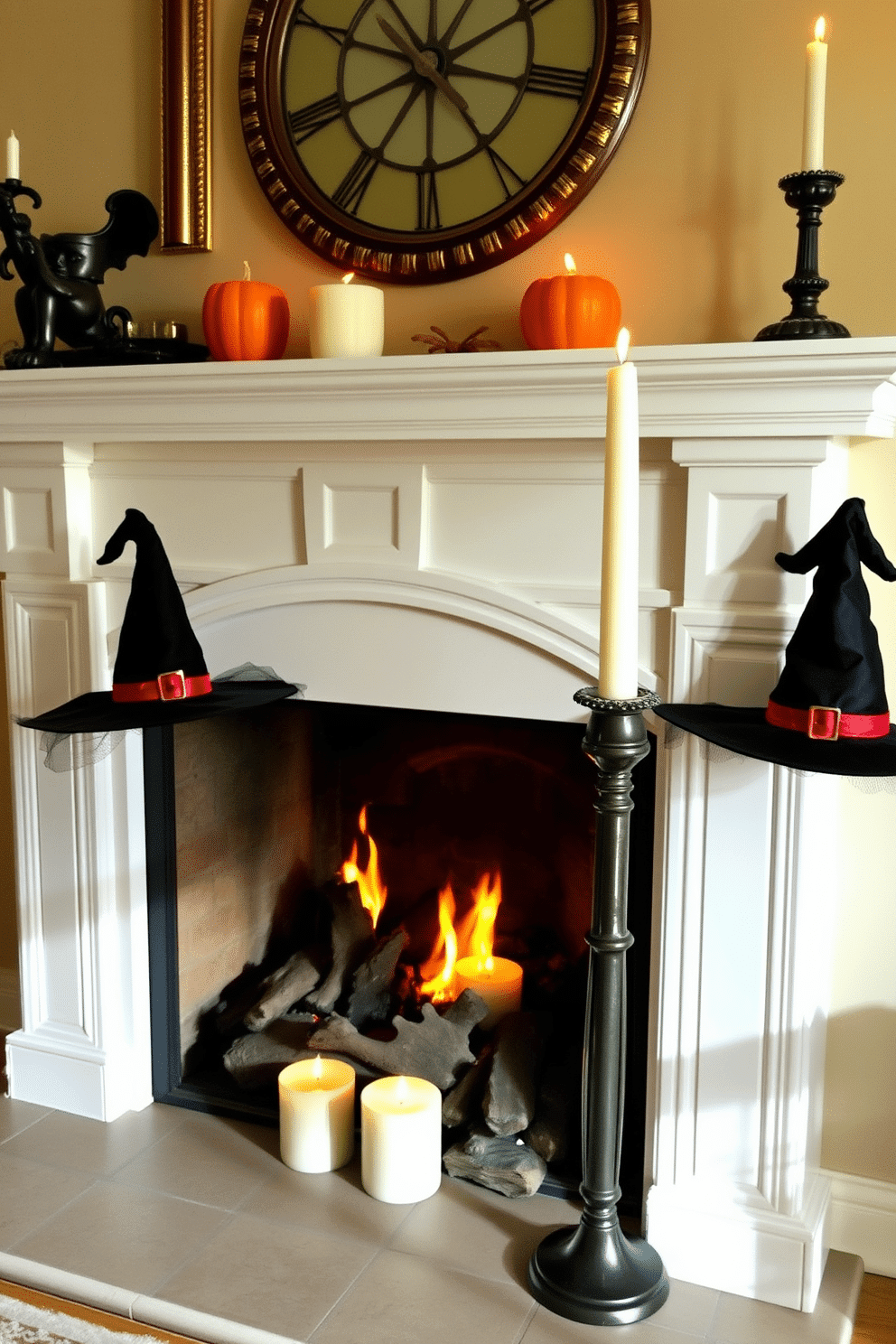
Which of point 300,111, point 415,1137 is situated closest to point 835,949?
point 415,1137

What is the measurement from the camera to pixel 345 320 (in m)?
1.93

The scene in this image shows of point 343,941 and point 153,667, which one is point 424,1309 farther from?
point 153,667

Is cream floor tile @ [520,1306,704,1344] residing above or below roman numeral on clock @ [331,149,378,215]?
below

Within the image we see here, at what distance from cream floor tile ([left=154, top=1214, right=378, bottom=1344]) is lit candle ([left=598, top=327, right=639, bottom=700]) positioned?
1.03m

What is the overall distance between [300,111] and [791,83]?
84 centimetres

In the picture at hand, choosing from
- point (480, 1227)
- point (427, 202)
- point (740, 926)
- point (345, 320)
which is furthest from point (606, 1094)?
point (427, 202)

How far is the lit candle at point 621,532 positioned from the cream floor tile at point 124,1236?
Result: 1.16 m

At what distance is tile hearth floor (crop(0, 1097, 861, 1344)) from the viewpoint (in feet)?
5.77

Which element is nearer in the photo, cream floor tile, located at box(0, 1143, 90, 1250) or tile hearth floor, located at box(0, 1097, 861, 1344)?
tile hearth floor, located at box(0, 1097, 861, 1344)

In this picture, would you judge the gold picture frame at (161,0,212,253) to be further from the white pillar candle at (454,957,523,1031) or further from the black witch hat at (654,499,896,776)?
the white pillar candle at (454,957,523,1031)

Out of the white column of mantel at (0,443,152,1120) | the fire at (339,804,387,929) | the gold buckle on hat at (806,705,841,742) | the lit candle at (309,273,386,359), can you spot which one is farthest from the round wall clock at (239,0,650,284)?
the fire at (339,804,387,929)

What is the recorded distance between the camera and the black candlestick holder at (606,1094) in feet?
5.24

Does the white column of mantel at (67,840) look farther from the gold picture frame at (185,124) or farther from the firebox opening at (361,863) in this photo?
the gold picture frame at (185,124)

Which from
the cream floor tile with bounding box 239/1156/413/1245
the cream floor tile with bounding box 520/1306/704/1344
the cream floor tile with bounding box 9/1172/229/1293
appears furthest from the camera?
the cream floor tile with bounding box 239/1156/413/1245
